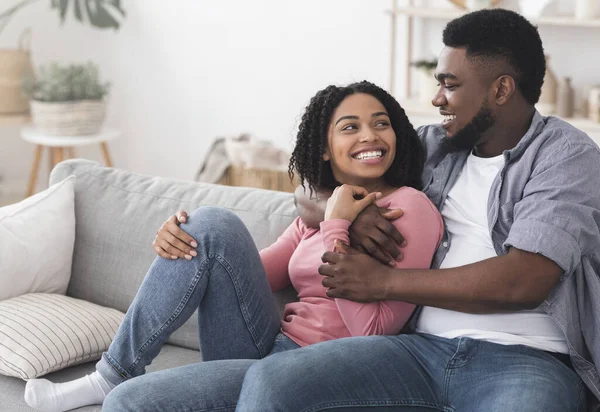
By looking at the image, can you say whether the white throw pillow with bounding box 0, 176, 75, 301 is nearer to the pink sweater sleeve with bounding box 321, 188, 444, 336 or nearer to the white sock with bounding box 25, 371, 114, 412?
the white sock with bounding box 25, 371, 114, 412

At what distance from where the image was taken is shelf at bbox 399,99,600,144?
328 cm

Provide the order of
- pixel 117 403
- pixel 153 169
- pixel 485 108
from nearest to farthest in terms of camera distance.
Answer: pixel 117 403 → pixel 485 108 → pixel 153 169

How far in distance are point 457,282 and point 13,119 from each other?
119 inches

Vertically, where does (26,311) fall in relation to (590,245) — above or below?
below

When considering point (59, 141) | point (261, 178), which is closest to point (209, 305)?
point (261, 178)

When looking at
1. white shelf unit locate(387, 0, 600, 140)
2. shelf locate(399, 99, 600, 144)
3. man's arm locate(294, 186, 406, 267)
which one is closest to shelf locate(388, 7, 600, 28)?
white shelf unit locate(387, 0, 600, 140)

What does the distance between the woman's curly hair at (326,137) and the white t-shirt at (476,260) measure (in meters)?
0.11

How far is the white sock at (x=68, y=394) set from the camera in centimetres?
181

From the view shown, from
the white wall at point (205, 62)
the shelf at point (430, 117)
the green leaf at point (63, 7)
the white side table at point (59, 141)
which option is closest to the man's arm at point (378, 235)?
the shelf at point (430, 117)

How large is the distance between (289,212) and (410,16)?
1960mm

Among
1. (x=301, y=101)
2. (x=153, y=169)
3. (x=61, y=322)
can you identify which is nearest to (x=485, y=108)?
(x=61, y=322)

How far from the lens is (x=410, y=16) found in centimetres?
380

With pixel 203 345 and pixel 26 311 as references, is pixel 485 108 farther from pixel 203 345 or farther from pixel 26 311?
pixel 26 311

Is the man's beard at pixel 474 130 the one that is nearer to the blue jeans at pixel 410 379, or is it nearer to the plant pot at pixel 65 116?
the blue jeans at pixel 410 379
